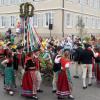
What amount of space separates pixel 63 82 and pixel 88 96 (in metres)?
1.13

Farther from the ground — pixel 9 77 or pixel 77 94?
pixel 9 77

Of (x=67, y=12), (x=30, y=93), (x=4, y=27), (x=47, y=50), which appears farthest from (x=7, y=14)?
(x=30, y=93)

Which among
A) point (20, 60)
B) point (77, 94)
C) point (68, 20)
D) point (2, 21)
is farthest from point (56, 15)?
point (77, 94)

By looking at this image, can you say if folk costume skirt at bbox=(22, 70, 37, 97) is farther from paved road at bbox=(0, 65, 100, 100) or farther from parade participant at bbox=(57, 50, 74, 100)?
parade participant at bbox=(57, 50, 74, 100)

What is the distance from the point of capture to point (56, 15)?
33531 millimetres

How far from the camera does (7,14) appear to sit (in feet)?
126

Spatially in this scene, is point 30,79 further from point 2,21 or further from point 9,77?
point 2,21

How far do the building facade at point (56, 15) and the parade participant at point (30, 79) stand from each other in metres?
23.3

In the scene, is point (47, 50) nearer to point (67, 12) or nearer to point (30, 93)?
point (30, 93)

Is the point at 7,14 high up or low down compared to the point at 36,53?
up

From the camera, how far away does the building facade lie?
33562mm

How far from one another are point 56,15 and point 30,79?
2371 centimetres

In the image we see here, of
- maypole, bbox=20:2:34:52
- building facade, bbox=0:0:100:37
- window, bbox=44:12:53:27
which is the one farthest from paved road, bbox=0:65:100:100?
window, bbox=44:12:53:27

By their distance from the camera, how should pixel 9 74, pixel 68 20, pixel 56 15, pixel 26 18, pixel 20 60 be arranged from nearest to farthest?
pixel 9 74 → pixel 20 60 → pixel 26 18 → pixel 56 15 → pixel 68 20
